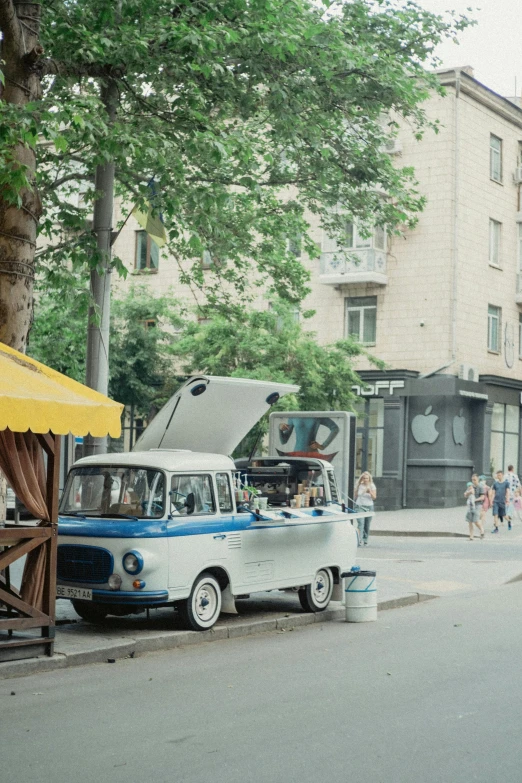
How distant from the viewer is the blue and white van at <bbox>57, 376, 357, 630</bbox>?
11.3 m

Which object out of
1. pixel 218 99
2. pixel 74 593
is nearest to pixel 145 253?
pixel 218 99

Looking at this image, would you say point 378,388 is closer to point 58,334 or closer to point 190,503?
point 58,334

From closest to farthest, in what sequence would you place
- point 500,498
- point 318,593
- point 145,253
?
1. point 318,593
2. point 500,498
3. point 145,253

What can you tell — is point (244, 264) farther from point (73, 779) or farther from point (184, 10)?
point (73, 779)

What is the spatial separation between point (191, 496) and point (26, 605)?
2.64 meters

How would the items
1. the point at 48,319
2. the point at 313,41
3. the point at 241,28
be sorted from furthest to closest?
the point at 48,319, the point at 313,41, the point at 241,28

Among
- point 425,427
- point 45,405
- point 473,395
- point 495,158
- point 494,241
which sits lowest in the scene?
point 45,405

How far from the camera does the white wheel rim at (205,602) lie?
1176 centimetres

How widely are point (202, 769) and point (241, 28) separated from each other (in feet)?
33.5

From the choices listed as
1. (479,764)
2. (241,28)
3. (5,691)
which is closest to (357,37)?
(241,28)

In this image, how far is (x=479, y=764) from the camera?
6254 millimetres

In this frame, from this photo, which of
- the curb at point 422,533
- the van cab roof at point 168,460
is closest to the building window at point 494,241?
the curb at point 422,533

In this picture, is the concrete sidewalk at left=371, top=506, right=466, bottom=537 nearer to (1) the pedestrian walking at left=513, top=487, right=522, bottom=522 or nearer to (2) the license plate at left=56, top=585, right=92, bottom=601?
(1) the pedestrian walking at left=513, top=487, right=522, bottom=522

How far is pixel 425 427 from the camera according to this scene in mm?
37656
